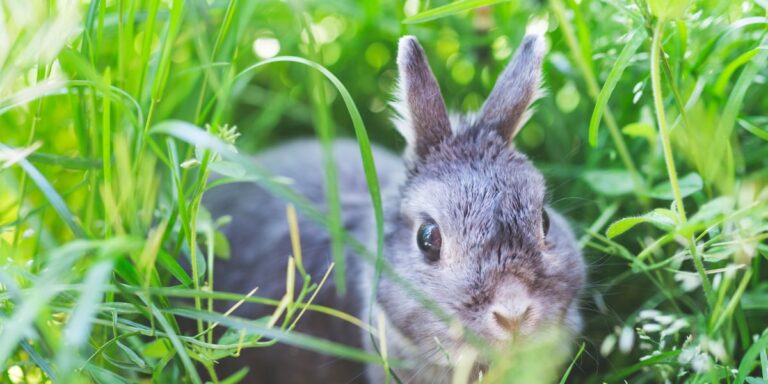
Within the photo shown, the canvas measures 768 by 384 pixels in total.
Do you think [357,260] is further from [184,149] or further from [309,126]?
[309,126]

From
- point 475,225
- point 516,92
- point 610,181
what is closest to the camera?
point 475,225

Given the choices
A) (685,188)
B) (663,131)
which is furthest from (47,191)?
(685,188)

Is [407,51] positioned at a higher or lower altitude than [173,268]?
higher

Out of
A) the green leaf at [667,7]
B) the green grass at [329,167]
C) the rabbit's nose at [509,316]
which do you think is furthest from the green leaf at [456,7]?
the rabbit's nose at [509,316]

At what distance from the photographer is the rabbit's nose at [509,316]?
2047 millimetres

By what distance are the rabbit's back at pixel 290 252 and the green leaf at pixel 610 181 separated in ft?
2.35

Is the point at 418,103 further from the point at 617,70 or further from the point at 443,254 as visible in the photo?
the point at 617,70

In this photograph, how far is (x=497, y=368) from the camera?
6.63ft

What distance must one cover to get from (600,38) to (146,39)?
167cm

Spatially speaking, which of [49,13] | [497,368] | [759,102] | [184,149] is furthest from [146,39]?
[759,102]

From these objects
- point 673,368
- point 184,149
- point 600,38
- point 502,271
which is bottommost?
point 673,368

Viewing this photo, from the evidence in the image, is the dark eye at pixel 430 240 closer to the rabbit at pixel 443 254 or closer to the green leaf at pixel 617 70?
the rabbit at pixel 443 254

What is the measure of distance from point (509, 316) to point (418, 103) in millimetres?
799

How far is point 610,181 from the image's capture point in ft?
9.24
